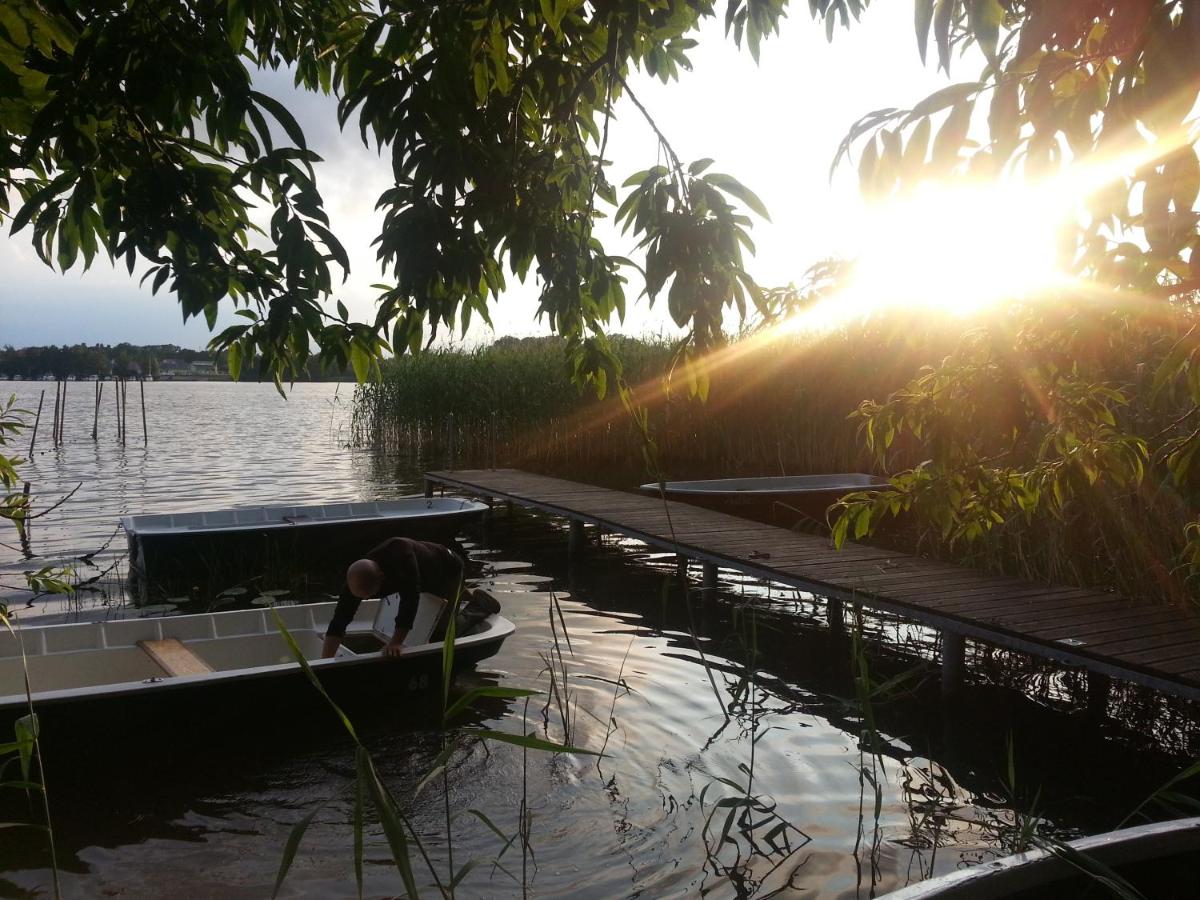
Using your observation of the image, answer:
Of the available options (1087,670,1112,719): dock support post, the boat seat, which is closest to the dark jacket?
the boat seat

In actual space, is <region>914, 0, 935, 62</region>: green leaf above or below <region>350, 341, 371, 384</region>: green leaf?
above

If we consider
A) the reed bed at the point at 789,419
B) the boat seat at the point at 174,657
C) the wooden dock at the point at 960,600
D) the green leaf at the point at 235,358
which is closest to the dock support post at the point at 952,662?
the wooden dock at the point at 960,600

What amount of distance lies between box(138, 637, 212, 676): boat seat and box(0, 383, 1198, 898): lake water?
1.69 ft

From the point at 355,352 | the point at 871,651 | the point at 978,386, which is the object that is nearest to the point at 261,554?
the point at 871,651

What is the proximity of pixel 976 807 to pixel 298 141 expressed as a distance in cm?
463

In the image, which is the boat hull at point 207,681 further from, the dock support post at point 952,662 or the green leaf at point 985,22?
the green leaf at point 985,22

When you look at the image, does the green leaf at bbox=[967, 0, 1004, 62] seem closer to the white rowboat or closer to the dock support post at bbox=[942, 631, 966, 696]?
the white rowboat

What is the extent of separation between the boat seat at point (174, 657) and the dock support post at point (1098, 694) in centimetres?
577

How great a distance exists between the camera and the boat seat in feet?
19.8

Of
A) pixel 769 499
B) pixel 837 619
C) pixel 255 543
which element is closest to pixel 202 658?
pixel 255 543

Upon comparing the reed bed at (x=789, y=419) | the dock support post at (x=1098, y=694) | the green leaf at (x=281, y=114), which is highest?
the green leaf at (x=281, y=114)

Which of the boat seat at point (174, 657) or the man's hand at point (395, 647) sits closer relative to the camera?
the boat seat at point (174, 657)

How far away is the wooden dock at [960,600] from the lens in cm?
549

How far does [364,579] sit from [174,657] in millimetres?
1312
